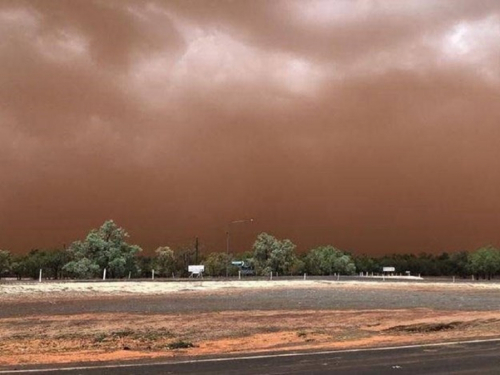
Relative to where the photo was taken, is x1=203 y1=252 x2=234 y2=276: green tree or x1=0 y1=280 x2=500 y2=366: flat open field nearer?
x1=0 y1=280 x2=500 y2=366: flat open field

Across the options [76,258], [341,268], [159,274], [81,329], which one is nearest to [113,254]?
[76,258]

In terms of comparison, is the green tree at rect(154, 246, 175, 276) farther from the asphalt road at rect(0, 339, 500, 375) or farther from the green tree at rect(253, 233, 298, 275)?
the asphalt road at rect(0, 339, 500, 375)

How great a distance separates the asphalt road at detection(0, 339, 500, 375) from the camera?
48.9 ft

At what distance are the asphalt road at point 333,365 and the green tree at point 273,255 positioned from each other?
146m

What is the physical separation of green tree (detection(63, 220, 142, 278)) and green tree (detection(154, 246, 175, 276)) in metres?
31.0

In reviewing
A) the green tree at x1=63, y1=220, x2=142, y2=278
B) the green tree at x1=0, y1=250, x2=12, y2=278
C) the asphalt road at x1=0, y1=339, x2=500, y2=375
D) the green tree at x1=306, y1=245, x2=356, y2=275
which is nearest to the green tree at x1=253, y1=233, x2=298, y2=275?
the green tree at x1=306, y1=245, x2=356, y2=275

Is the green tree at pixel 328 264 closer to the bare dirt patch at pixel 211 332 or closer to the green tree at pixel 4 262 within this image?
the green tree at pixel 4 262

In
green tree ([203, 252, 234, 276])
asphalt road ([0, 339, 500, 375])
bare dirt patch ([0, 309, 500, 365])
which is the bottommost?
bare dirt patch ([0, 309, 500, 365])

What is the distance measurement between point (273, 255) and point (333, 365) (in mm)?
149453

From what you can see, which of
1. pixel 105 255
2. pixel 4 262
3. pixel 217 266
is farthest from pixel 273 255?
pixel 4 262

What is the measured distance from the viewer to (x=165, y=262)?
15900 cm

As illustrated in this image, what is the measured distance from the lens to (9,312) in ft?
120

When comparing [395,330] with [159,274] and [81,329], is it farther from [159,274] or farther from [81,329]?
[159,274]

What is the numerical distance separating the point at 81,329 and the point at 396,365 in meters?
17.0
